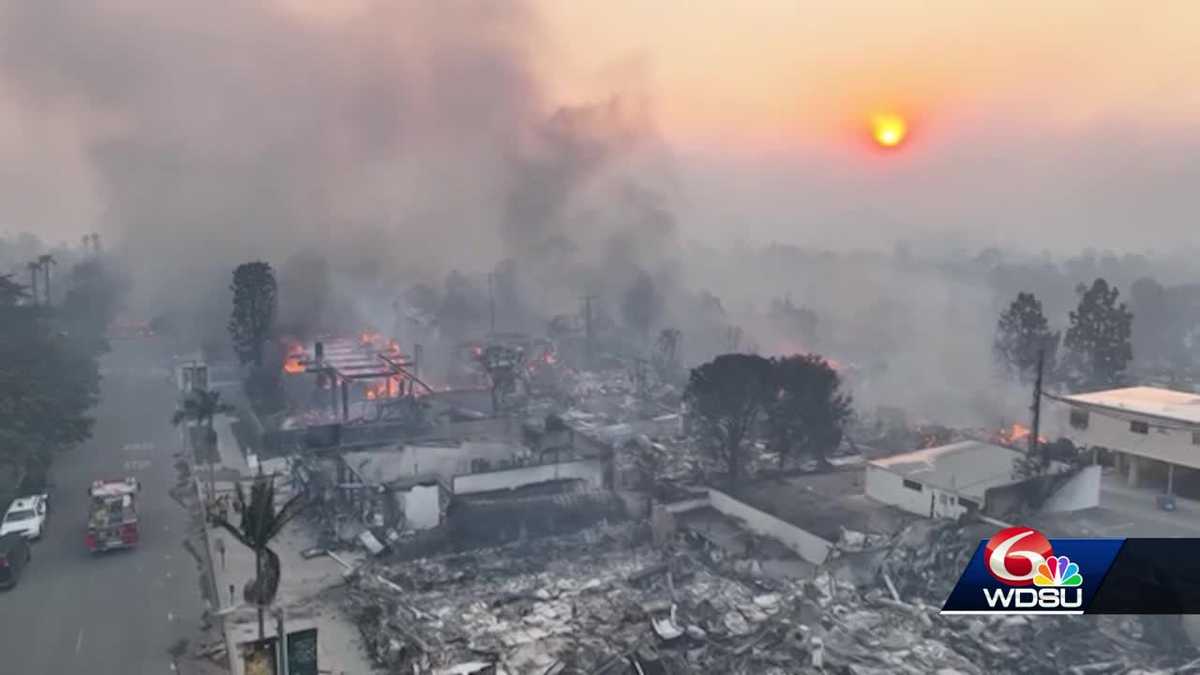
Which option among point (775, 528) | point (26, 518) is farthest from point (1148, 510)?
point (26, 518)

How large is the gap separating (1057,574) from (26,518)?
21558 mm

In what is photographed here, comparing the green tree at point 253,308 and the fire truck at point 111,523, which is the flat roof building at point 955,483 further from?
the green tree at point 253,308

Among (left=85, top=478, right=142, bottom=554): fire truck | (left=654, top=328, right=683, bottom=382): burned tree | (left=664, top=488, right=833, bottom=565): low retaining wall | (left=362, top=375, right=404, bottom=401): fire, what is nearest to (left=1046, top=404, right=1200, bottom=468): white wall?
(left=664, top=488, right=833, bottom=565): low retaining wall

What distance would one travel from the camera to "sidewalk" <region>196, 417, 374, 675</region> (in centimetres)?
1428

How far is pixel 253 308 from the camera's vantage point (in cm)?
3997

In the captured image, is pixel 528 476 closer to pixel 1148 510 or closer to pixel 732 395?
pixel 732 395

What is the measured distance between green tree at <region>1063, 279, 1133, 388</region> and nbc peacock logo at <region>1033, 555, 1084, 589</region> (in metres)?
21.5

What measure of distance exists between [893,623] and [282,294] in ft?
140

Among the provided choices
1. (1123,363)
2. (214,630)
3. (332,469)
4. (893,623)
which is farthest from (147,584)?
(1123,363)

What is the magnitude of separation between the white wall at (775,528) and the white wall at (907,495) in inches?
112

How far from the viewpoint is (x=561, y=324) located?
170ft

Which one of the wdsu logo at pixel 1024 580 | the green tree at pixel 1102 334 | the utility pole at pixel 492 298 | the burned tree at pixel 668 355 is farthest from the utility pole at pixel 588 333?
the wdsu logo at pixel 1024 580

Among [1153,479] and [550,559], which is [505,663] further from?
[1153,479]

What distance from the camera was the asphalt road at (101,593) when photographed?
46.9 ft
